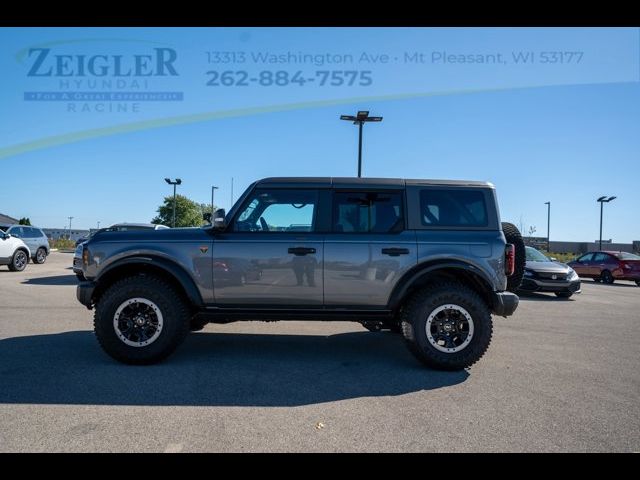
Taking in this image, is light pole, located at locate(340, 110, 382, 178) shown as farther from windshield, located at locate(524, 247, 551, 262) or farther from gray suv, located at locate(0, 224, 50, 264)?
gray suv, located at locate(0, 224, 50, 264)

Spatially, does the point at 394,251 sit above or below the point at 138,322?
above

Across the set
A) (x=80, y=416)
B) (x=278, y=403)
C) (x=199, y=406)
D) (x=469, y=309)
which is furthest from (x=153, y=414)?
(x=469, y=309)

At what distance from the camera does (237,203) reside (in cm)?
459

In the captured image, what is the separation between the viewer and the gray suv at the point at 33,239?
16953 mm

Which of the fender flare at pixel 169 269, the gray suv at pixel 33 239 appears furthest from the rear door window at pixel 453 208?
the gray suv at pixel 33 239

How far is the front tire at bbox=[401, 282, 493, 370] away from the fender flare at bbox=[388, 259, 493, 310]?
0.61 ft

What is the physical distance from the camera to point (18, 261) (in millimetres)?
14672

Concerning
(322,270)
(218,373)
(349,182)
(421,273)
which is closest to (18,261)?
(218,373)

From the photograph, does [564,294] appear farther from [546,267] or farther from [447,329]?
[447,329]

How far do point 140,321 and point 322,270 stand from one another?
83.8 inches

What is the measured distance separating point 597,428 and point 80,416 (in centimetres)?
401

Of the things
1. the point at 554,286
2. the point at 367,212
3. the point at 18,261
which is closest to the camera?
the point at 367,212

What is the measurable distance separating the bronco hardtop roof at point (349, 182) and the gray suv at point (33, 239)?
56.3ft

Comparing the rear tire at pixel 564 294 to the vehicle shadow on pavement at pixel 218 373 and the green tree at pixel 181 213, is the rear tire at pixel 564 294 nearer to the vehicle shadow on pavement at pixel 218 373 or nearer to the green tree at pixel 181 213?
the vehicle shadow on pavement at pixel 218 373
